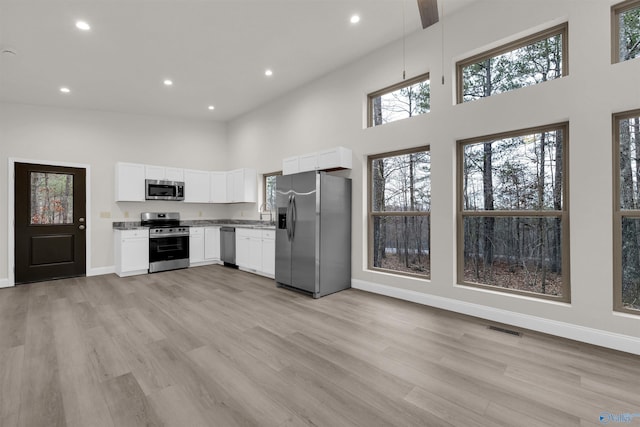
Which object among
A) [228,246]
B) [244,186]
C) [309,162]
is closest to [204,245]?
[228,246]

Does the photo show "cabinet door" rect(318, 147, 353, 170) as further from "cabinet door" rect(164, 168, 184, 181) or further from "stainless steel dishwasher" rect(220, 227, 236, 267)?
"cabinet door" rect(164, 168, 184, 181)

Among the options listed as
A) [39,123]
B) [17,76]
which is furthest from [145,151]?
[17,76]

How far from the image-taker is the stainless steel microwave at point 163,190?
589cm

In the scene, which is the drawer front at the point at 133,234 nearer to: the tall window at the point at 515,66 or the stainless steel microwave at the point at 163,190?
the stainless steel microwave at the point at 163,190

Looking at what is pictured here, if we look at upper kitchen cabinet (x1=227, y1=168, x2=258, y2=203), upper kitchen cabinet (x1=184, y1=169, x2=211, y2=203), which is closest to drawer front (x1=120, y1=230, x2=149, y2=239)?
upper kitchen cabinet (x1=184, y1=169, x2=211, y2=203)

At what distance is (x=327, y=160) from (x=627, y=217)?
128 inches

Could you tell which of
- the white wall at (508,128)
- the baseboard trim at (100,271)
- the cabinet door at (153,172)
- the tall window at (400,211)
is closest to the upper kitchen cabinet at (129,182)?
the cabinet door at (153,172)

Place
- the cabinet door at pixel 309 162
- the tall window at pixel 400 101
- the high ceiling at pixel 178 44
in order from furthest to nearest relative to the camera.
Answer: the cabinet door at pixel 309 162 → the tall window at pixel 400 101 → the high ceiling at pixel 178 44

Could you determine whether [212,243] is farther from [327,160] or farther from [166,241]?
[327,160]

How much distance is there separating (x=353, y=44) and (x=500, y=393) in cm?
409

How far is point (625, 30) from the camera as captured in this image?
100 inches

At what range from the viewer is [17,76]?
4.32 meters

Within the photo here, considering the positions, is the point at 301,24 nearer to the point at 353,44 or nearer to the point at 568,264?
the point at 353,44

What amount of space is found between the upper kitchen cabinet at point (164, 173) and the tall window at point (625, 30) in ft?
22.2
